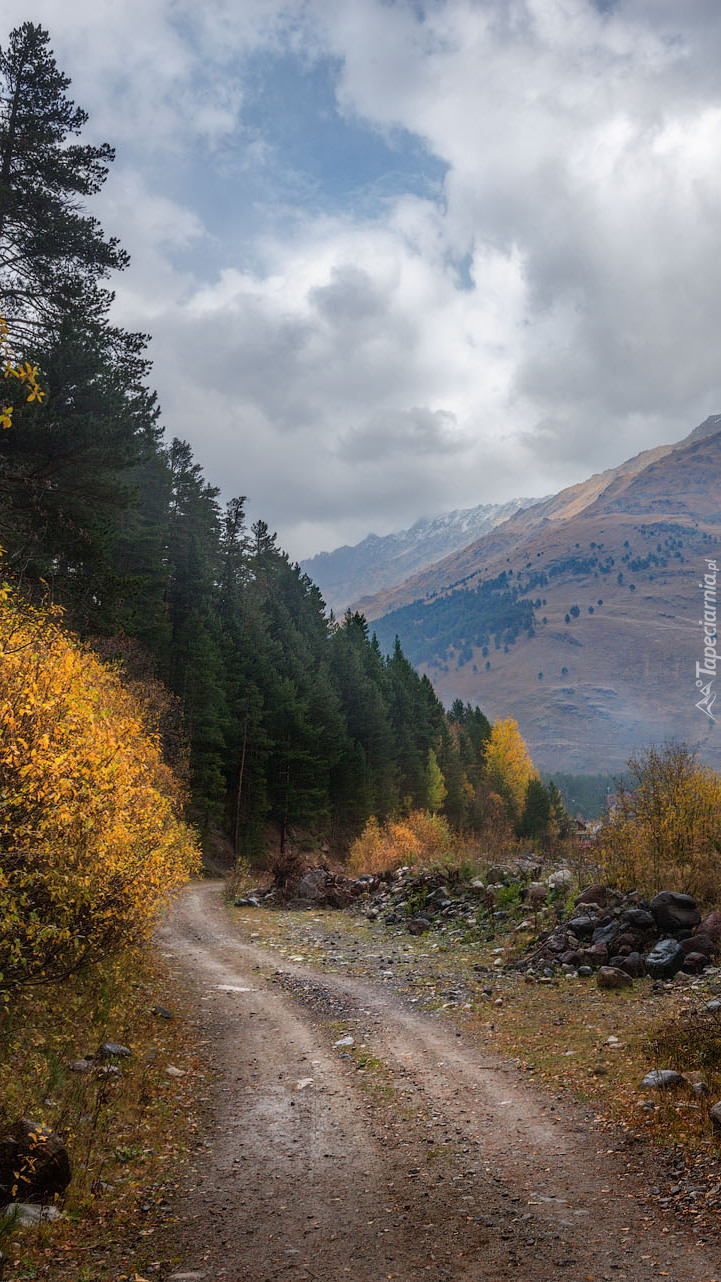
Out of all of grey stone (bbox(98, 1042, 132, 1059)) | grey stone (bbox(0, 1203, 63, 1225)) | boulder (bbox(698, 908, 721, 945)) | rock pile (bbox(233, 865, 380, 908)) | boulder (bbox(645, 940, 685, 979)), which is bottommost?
rock pile (bbox(233, 865, 380, 908))

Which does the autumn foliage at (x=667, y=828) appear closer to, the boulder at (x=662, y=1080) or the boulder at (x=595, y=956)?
the boulder at (x=595, y=956)

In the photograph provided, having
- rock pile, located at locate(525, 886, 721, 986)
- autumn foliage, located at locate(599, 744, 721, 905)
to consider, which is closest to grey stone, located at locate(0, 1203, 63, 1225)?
rock pile, located at locate(525, 886, 721, 986)

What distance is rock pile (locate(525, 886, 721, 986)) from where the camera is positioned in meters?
14.4

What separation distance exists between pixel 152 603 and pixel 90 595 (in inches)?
716

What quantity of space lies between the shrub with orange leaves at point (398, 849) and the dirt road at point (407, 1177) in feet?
67.1

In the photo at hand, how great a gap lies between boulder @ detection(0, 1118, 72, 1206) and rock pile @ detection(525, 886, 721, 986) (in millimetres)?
11196

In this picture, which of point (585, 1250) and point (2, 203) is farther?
point (2, 203)

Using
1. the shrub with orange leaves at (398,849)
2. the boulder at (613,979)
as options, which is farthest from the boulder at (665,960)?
the shrub with orange leaves at (398,849)

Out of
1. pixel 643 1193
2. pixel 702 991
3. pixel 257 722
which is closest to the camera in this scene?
pixel 643 1193

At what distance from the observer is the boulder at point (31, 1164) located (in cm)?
700

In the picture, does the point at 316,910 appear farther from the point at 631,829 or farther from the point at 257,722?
the point at 257,722

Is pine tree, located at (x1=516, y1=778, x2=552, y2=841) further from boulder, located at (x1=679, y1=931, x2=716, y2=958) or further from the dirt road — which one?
the dirt road

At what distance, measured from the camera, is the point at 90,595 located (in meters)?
26.6

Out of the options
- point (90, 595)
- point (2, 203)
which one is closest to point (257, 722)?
point (90, 595)
